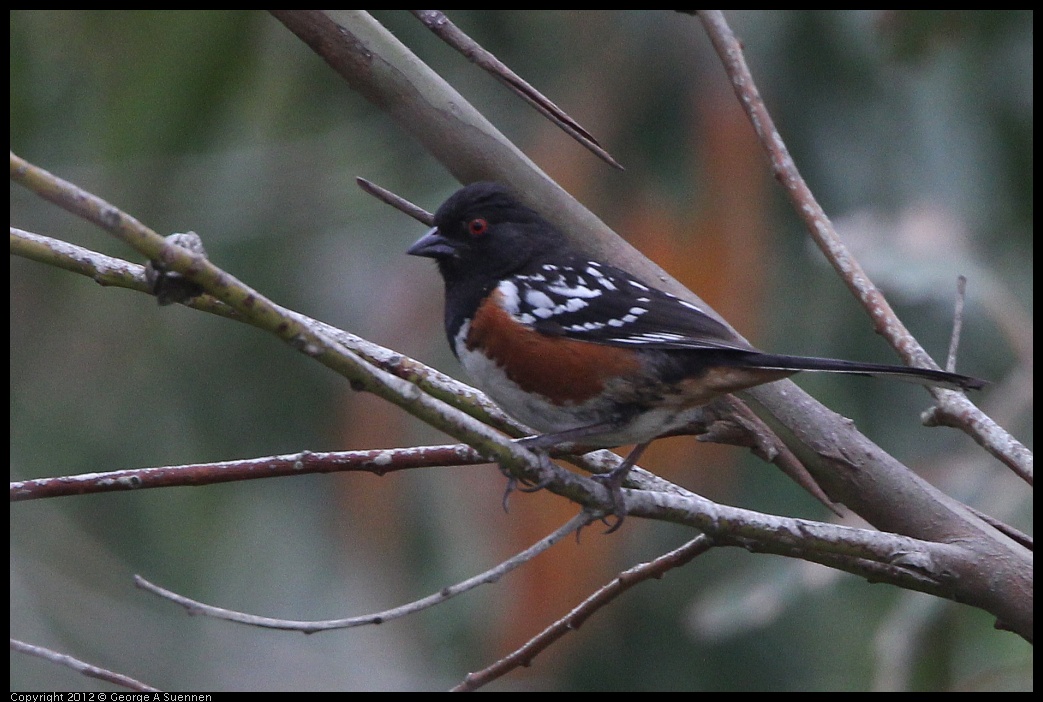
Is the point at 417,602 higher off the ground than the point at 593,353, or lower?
lower

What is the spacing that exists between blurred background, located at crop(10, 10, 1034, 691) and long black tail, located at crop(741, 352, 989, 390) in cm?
138

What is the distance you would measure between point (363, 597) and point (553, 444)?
501 cm

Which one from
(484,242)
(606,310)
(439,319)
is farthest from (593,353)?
(439,319)

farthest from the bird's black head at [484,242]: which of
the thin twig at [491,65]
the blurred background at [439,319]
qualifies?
the blurred background at [439,319]

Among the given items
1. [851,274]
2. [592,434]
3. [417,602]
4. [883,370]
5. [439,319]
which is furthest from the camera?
[439,319]

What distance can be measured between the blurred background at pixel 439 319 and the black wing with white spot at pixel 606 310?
118cm

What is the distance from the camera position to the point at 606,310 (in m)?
2.64

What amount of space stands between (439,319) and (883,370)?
421 centimetres

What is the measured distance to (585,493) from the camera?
1980 millimetres

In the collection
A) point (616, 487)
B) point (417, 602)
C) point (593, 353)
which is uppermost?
point (593, 353)

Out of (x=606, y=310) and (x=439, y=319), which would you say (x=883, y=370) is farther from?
(x=439, y=319)

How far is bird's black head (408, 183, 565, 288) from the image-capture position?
287 cm

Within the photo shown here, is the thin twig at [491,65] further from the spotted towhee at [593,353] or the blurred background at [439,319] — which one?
the blurred background at [439,319]

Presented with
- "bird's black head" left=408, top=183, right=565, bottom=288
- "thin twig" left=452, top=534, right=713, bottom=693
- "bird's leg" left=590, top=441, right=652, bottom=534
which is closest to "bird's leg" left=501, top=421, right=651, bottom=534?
"bird's leg" left=590, top=441, right=652, bottom=534
